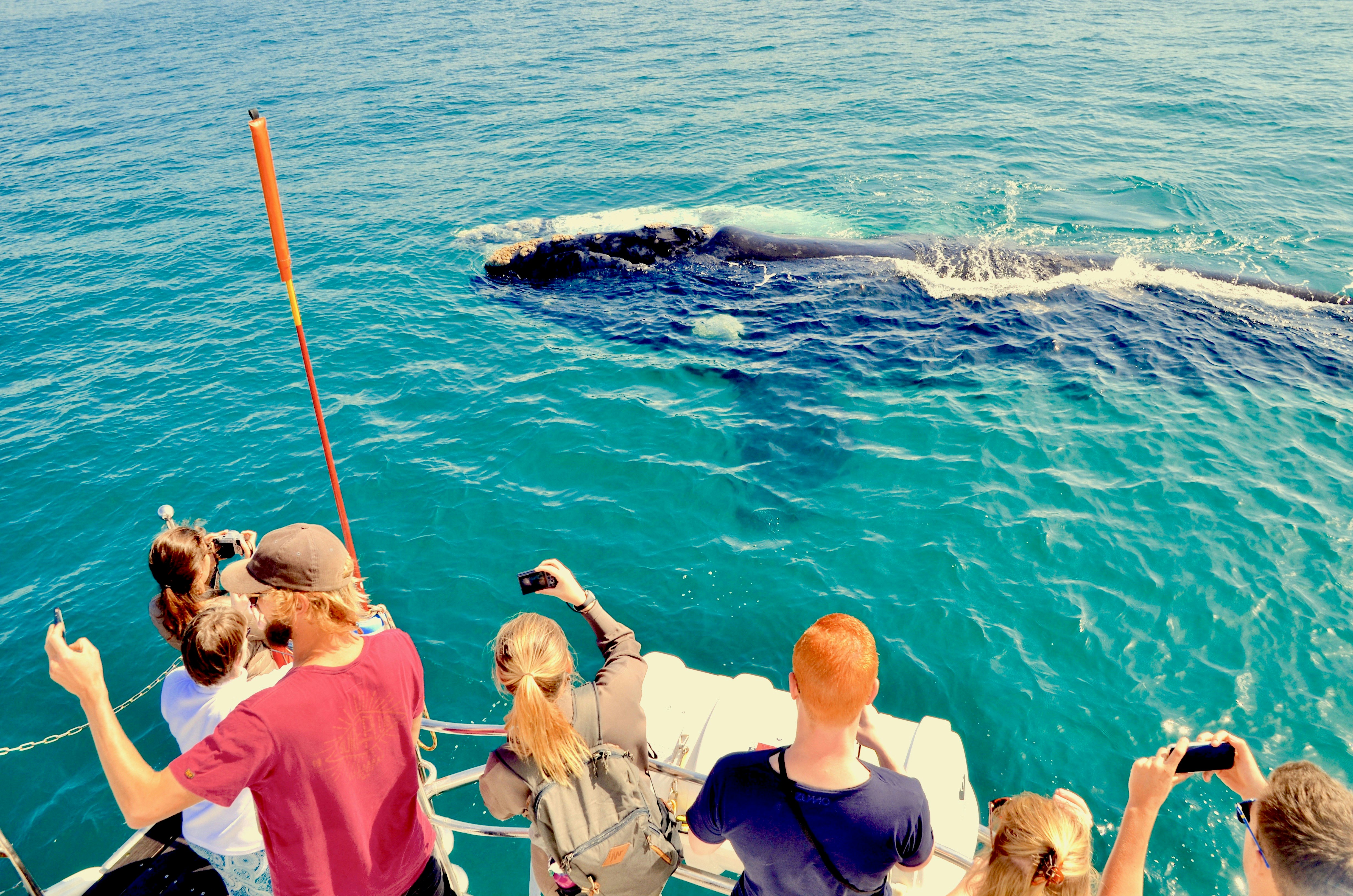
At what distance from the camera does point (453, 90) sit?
34906 mm

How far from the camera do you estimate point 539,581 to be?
459cm

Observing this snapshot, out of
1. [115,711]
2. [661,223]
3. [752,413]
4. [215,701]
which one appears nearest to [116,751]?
[215,701]

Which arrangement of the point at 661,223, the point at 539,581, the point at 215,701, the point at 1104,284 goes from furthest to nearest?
the point at 661,223
the point at 1104,284
the point at 539,581
the point at 215,701

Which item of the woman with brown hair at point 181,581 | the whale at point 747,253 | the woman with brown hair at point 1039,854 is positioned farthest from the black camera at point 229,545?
the whale at point 747,253

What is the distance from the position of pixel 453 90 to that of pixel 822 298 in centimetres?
2660

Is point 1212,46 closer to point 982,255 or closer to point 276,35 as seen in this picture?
point 982,255

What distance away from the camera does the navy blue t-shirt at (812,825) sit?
10.6 feet

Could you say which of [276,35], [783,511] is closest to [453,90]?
[276,35]

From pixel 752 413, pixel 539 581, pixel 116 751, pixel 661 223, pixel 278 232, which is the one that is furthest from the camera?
pixel 661 223

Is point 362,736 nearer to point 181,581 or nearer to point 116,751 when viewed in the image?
point 116,751

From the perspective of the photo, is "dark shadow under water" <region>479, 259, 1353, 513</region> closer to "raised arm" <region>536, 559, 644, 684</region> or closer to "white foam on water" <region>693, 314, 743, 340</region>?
"white foam on water" <region>693, 314, 743, 340</region>

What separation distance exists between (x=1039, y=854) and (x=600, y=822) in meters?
1.91

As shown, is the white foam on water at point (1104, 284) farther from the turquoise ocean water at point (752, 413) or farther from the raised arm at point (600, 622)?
the raised arm at point (600, 622)

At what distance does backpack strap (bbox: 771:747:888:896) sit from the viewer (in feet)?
10.7
